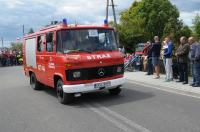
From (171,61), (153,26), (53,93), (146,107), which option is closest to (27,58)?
(53,93)

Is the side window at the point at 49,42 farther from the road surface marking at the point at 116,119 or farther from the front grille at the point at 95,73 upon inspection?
the road surface marking at the point at 116,119

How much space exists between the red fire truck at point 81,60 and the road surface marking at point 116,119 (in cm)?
69

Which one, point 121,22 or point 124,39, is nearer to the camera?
point 124,39

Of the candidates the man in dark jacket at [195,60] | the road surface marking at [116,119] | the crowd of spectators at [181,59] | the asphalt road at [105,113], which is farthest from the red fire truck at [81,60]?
the crowd of spectators at [181,59]

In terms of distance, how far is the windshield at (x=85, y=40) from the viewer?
11.0 meters

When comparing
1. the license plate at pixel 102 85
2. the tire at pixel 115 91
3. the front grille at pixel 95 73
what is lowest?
the tire at pixel 115 91

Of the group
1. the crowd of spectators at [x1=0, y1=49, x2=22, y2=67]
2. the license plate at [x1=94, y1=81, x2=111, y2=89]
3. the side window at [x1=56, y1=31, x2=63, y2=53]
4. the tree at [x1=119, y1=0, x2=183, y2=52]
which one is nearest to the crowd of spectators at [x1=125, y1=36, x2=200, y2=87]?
the license plate at [x1=94, y1=81, x2=111, y2=89]

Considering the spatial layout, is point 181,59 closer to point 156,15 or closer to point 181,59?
point 181,59

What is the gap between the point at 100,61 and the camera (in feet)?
35.6

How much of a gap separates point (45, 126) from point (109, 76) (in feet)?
11.3

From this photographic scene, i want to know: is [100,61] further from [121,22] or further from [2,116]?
[121,22]

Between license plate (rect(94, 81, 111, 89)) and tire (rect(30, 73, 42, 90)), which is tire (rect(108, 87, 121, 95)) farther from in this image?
tire (rect(30, 73, 42, 90))

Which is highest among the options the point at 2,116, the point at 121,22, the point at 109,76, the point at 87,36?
the point at 121,22

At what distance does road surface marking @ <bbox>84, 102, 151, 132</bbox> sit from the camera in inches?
299
